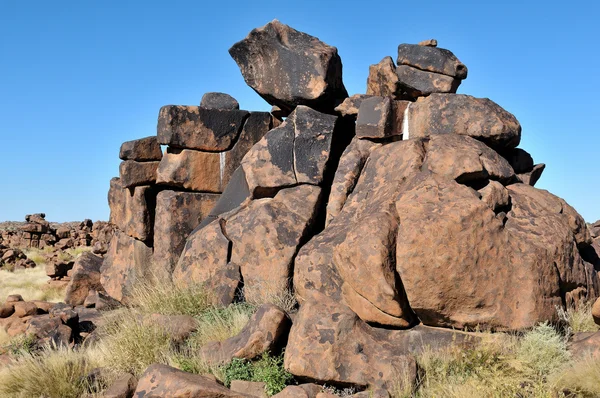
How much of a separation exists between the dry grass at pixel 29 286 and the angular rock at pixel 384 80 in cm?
886

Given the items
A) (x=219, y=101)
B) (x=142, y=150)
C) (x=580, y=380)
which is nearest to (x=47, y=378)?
(x=142, y=150)

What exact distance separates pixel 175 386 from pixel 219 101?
7248mm

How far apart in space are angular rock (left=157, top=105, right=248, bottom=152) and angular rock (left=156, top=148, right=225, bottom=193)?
0.13 m

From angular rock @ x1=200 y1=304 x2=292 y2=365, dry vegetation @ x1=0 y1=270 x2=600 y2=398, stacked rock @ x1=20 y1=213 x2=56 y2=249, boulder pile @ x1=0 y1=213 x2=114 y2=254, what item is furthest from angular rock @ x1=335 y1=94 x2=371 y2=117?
stacked rock @ x1=20 y1=213 x2=56 y2=249

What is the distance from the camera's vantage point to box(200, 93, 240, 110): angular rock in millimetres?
12039

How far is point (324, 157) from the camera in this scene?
33.4 ft

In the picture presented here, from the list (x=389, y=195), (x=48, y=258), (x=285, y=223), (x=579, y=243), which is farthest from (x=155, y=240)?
(x=48, y=258)

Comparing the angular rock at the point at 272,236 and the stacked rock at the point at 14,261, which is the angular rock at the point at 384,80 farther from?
the stacked rock at the point at 14,261

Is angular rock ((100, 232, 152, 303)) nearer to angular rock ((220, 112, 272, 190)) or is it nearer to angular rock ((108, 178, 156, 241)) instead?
angular rock ((108, 178, 156, 241))

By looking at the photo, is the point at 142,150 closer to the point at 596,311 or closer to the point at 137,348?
the point at 137,348

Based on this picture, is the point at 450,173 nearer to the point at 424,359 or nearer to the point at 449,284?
the point at 449,284

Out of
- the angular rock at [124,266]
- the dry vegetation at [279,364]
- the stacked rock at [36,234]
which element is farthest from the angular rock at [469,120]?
the stacked rock at [36,234]

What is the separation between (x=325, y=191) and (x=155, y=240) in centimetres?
349

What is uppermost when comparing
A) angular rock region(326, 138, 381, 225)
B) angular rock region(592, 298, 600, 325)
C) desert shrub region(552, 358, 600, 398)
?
angular rock region(326, 138, 381, 225)
